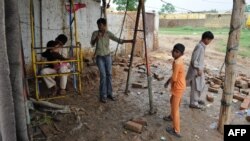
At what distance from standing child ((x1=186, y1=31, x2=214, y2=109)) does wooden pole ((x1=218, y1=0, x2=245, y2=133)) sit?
76 centimetres

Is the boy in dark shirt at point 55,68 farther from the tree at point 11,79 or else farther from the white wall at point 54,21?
the tree at point 11,79

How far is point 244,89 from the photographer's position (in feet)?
25.3

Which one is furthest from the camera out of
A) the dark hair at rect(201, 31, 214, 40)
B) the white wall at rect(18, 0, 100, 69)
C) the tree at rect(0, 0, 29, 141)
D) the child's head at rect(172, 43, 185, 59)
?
the white wall at rect(18, 0, 100, 69)

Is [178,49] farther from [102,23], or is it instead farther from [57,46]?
[57,46]

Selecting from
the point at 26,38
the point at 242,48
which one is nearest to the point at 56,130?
the point at 26,38

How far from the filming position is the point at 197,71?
5.55 meters

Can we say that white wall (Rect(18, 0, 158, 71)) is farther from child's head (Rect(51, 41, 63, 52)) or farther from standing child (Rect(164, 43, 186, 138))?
standing child (Rect(164, 43, 186, 138))

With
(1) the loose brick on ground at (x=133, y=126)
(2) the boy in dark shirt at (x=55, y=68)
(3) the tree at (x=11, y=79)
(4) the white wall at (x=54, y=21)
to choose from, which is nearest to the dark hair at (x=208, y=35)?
(1) the loose brick on ground at (x=133, y=126)

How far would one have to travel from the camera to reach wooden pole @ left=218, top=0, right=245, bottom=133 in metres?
4.39

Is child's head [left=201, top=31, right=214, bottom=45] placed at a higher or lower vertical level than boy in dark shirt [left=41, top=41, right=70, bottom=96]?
higher

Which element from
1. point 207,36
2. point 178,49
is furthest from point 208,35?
point 178,49

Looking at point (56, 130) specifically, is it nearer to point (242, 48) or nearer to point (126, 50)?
point (126, 50)

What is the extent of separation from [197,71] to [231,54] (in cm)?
106

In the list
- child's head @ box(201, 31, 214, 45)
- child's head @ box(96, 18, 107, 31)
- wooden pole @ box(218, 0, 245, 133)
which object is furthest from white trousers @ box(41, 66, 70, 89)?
wooden pole @ box(218, 0, 245, 133)
